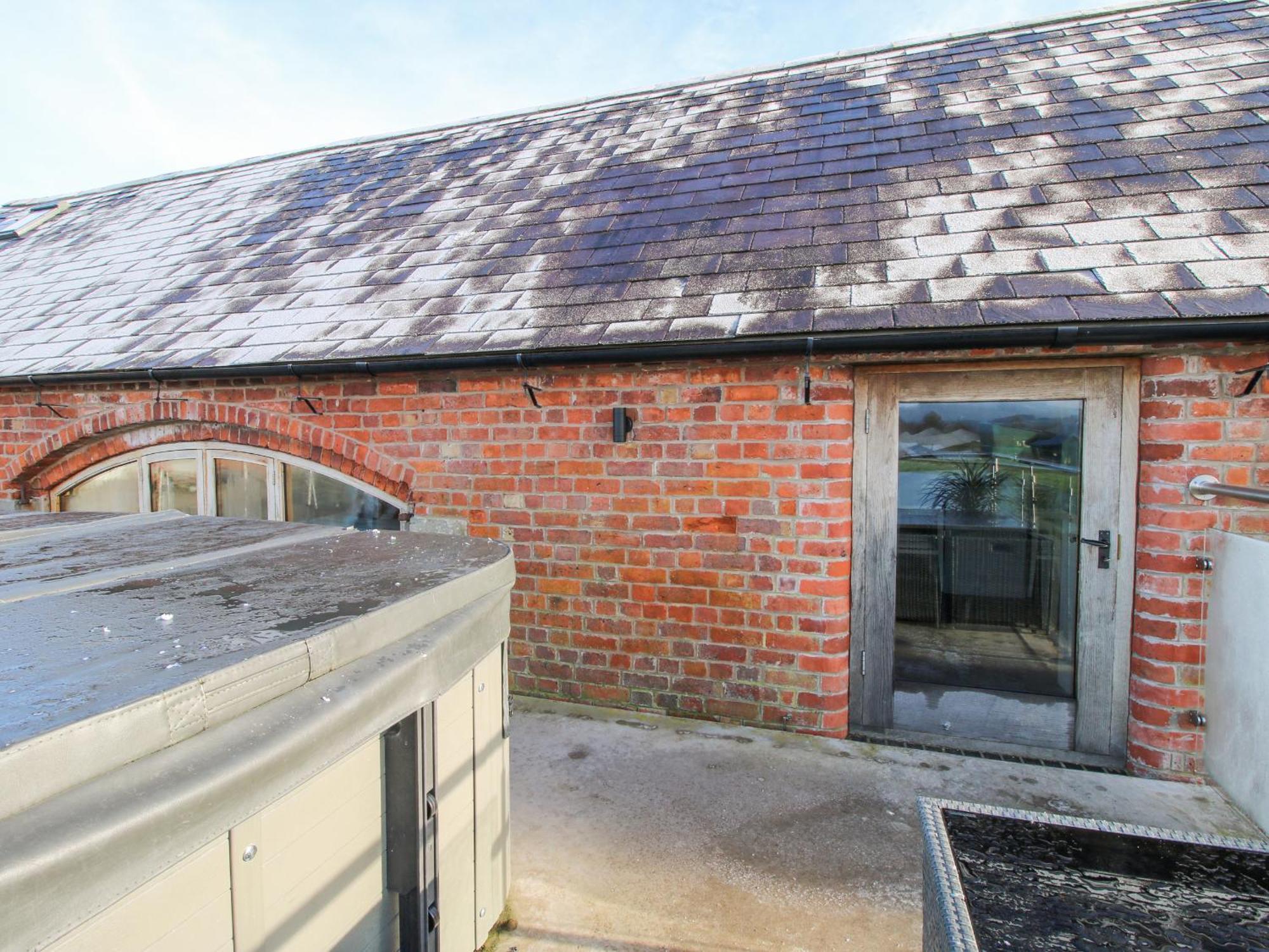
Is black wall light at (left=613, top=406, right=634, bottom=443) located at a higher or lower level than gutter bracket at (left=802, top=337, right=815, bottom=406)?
lower

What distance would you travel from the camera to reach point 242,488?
519 cm

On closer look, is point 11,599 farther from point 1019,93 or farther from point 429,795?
point 1019,93

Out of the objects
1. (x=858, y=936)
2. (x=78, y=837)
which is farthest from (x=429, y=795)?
(x=858, y=936)

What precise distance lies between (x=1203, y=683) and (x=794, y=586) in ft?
6.53

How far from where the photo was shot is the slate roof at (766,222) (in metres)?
3.46

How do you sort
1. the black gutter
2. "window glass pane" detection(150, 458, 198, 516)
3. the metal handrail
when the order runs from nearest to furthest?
1. the metal handrail
2. the black gutter
3. "window glass pane" detection(150, 458, 198, 516)

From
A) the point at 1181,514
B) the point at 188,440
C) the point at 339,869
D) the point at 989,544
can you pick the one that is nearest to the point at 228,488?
the point at 188,440

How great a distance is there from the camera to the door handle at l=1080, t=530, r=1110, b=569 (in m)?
3.42

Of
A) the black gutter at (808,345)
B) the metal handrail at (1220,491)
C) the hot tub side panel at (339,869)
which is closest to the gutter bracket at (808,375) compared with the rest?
the black gutter at (808,345)

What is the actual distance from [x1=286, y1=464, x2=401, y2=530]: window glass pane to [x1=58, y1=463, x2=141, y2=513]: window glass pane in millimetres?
1538

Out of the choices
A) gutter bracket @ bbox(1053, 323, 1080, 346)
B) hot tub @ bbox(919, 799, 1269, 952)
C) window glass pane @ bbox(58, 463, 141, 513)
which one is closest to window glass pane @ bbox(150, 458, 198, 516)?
window glass pane @ bbox(58, 463, 141, 513)

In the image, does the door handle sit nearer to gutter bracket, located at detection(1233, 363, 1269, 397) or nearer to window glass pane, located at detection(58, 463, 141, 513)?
gutter bracket, located at detection(1233, 363, 1269, 397)

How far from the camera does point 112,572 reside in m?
1.81

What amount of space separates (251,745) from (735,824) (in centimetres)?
235
